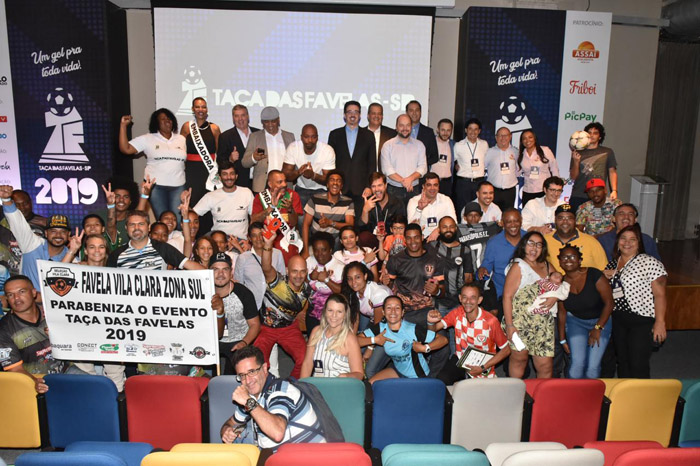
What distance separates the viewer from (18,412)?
3.92 m

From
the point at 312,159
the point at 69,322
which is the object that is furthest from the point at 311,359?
the point at 312,159

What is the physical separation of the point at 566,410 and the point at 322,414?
1847 mm

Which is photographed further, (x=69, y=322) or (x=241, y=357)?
(x=69, y=322)

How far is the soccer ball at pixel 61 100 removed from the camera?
8.42 m

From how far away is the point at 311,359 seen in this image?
15.1 feet

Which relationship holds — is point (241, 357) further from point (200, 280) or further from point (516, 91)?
point (516, 91)

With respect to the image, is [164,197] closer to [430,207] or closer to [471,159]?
[430,207]

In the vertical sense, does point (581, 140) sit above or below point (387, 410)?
above

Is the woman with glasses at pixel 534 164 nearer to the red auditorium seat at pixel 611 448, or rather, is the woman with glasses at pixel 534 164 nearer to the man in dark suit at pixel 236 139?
the man in dark suit at pixel 236 139

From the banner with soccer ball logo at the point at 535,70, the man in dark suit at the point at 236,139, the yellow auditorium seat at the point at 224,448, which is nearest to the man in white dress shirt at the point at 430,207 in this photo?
the man in dark suit at the point at 236,139

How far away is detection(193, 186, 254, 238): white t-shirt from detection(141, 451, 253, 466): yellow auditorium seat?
12.9 ft

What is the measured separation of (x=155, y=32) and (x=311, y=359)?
20.6ft

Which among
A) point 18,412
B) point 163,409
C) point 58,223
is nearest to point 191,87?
point 58,223

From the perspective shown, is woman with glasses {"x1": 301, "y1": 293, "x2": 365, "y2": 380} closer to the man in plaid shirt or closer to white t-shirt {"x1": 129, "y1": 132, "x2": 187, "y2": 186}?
the man in plaid shirt
